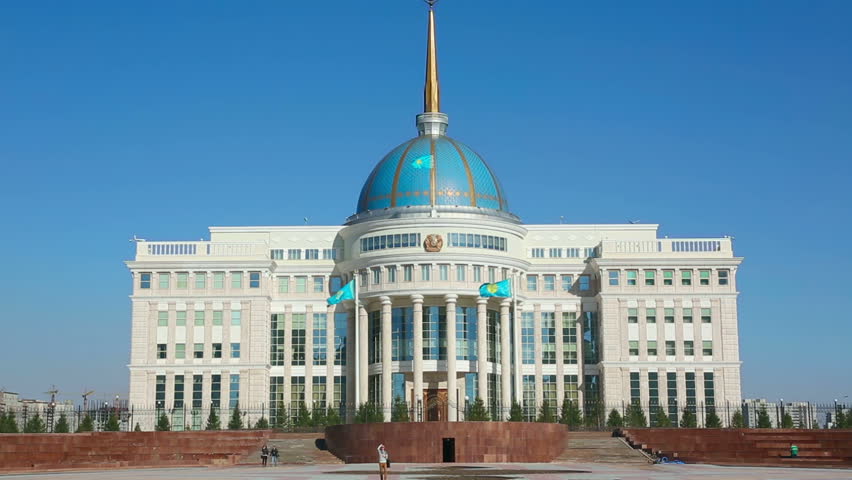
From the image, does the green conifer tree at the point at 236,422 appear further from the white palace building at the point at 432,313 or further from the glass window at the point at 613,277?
the glass window at the point at 613,277

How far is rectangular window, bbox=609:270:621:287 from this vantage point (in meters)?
85.4

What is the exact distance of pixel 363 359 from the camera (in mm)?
81312

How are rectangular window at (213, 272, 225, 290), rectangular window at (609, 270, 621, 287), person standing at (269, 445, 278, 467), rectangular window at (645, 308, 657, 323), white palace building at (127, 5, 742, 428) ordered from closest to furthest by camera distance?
person standing at (269, 445, 278, 467) → white palace building at (127, 5, 742, 428) → rectangular window at (645, 308, 657, 323) → rectangular window at (213, 272, 225, 290) → rectangular window at (609, 270, 621, 287)

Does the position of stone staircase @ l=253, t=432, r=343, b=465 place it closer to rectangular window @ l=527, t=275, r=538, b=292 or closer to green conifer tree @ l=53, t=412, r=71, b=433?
green conifer tree @ l=53, t=412, r=71, b=433

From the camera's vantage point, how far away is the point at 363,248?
83250 mm

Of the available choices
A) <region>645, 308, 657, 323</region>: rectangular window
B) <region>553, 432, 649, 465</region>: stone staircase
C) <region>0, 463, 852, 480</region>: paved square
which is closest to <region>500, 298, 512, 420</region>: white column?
<region>645, 308, 657, 323</region>: rectangular window

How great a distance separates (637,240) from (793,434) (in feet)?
95.4

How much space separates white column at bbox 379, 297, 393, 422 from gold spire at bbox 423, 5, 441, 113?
57.3 feet

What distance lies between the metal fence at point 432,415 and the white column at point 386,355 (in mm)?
930

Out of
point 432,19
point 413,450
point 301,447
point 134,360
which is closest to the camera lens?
point 413,450

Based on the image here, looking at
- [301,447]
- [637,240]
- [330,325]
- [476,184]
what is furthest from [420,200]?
[301,447]

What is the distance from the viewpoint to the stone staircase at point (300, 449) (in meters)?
61.6

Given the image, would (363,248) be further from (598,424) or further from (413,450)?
(413,450)

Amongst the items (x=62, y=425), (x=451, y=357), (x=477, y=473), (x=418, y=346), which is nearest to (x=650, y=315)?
(x=451, y=357)
